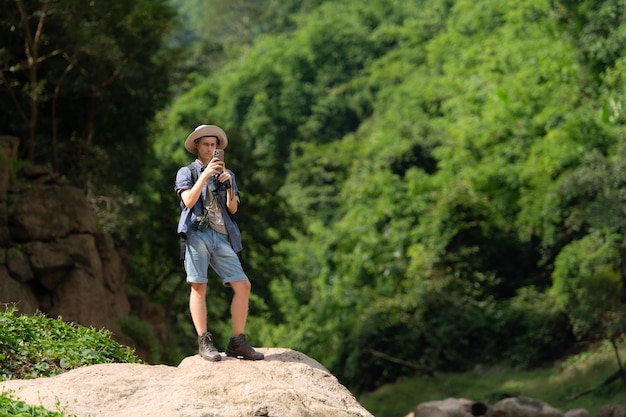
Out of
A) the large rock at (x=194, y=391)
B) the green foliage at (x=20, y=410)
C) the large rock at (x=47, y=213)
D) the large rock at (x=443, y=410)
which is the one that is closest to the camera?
the green foliage at (x=20, y=410)

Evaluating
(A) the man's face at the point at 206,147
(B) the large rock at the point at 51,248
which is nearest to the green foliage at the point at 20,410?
(A) the man's face at the point at 206,147

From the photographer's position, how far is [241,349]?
805 centimetres

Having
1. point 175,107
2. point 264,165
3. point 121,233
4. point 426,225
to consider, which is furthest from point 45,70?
point 175,107

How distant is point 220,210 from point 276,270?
17706mm

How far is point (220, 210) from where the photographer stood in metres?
8.29

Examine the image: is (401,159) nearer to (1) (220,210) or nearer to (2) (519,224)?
(2) (519,224)

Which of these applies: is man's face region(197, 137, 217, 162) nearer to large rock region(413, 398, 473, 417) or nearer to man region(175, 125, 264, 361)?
man region(175, 125, 264, 361)

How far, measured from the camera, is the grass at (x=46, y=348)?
27.8 feet

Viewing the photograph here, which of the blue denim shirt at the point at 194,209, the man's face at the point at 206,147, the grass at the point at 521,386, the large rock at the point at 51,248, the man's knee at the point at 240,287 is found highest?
the man's face at the point at 206,147

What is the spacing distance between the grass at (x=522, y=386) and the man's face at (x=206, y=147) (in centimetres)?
1517

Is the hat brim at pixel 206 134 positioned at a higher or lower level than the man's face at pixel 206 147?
higher

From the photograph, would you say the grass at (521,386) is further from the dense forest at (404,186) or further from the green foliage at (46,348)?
the green foliage at (46,348)

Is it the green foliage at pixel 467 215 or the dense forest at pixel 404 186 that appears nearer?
the dense forest at pixel 404 186

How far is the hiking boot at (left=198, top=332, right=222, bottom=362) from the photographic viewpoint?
7852 mm
